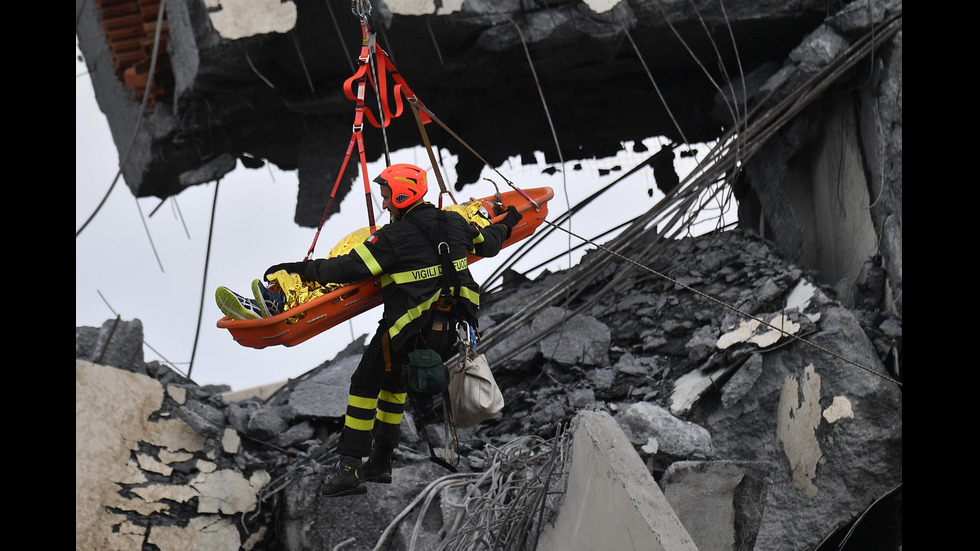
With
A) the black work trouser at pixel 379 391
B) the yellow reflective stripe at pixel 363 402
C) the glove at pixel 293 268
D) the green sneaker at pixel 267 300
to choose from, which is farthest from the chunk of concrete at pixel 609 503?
the green sneaker at pixel 267 300

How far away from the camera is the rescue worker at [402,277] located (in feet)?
18.7

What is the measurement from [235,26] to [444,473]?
346cm

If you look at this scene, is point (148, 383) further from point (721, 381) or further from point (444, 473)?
point (721, 381)

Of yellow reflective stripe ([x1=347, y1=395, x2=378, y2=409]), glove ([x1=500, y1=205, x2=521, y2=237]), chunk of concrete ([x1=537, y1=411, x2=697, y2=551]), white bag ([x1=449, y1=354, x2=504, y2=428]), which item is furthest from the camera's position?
glove ([x1=500, y1=205, x2=521, y2=237])

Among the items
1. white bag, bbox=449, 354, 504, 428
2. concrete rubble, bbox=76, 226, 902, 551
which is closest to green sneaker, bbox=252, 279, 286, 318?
white bag, bbox=449, 354, 504, 428

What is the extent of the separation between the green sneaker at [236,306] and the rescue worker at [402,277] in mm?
190

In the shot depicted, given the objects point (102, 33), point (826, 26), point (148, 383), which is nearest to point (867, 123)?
point (826, 26)

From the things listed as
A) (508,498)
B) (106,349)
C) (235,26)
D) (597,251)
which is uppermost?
(235,26)

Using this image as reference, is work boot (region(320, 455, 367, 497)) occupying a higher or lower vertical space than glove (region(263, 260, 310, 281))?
lower

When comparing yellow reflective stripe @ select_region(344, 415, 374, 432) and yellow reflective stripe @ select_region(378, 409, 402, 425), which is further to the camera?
yellow reflective stripe @ select_region(378, 409, 402, 425)

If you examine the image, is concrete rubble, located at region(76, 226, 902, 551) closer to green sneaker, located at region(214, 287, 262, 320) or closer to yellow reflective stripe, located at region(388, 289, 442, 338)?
yellow reflective stripe, located at region(388, 289, 442, 338)

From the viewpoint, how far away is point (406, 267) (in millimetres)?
5773

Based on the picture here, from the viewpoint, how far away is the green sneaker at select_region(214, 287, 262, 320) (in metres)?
5.75

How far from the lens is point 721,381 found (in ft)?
25.1
